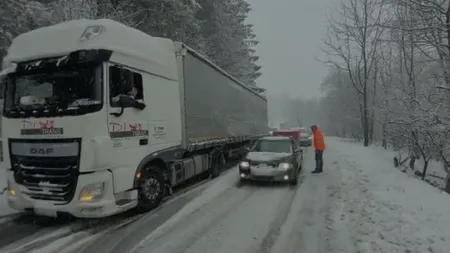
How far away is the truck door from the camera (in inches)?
258

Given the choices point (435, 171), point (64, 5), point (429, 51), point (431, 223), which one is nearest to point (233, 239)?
point (431, 223)

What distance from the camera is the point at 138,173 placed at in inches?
284

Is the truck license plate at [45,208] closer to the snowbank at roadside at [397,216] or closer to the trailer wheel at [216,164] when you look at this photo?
the snowbank at roadside at [397,216]

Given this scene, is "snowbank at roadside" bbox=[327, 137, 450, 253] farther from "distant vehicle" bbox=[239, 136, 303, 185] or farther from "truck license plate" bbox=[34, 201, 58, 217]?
"truck license plate" bbox=[34, 201, 58, 217]

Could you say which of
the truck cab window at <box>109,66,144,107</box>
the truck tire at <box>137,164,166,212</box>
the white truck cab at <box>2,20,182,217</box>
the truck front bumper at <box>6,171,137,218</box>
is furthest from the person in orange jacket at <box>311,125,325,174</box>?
the truck front bumper at <box>6,171,137,218</box>

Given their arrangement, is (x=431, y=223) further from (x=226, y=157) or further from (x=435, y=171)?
(x=435, y=171)

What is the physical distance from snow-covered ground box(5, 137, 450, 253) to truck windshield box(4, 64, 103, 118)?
2.28 meters

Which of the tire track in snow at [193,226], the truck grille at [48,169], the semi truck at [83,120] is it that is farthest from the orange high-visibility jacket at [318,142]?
the truck grille at [48,169]

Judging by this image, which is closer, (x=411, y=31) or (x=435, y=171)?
(x=411, y=31)

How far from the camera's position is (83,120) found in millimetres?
6141

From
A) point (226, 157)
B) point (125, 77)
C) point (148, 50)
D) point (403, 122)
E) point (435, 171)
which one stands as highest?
point (148, 50)

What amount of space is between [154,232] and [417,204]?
17.4 ft

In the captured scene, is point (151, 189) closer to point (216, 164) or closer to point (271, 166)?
point (271, 166)

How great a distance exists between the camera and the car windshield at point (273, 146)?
11766 millimetres
